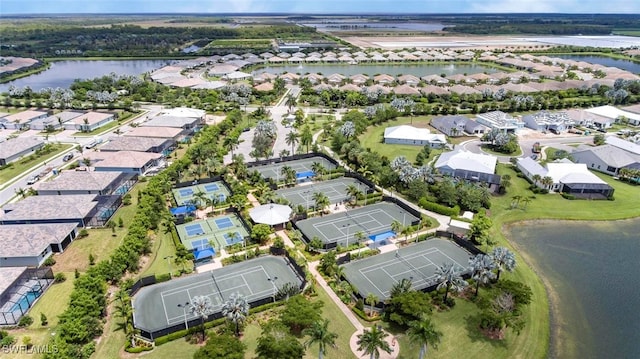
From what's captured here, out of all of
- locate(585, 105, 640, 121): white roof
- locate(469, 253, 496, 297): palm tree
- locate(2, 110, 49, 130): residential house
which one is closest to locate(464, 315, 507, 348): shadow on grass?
locate(469, 253, 496, 297): palm tree

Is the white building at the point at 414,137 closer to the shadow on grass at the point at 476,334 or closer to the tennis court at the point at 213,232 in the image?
the tennis court at the point at 213,232

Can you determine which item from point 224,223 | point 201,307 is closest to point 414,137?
point 224,223

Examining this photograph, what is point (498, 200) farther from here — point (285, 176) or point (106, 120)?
point (106, 120)

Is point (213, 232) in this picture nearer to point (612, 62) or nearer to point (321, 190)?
point (321, 190)

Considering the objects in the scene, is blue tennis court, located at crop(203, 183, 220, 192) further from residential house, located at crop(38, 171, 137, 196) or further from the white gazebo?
the white gazebo

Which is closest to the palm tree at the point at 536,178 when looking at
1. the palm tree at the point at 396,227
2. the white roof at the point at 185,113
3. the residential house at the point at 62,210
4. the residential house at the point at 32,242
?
the palm tree at the point at 396,227

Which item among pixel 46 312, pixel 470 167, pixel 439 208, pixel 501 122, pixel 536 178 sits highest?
pixel 501 122
